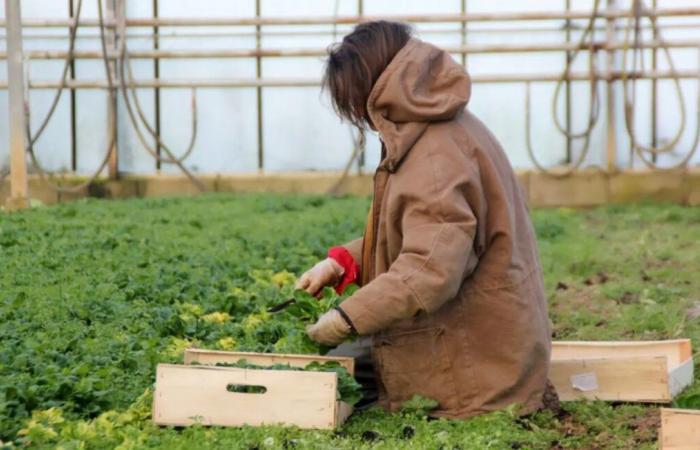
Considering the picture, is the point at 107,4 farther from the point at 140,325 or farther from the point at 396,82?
the point at 396,82

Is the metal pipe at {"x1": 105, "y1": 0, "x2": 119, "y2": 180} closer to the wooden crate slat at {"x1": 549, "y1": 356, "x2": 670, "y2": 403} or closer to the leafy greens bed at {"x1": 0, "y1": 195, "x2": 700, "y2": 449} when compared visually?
the leafy greens bed at {"x1": 0, "y1": 195, "x2": 700, "y2": 449}

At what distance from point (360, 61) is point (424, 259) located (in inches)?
30.3

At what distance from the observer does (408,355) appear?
16.8 ft

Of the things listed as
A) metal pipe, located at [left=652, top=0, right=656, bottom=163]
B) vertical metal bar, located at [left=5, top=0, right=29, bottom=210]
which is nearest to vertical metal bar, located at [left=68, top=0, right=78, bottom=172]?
vertical metal bar, located at [left=5, top=0, right=29, bottom=210]

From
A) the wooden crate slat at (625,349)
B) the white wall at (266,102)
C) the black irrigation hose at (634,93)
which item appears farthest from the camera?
the white wall at (266,102)

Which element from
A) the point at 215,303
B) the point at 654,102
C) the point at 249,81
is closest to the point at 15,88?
the point at 249,81

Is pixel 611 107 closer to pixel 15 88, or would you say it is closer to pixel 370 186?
pixel 370 186

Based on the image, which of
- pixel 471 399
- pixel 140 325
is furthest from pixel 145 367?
pixel 471 399

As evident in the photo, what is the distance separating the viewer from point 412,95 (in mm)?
4996

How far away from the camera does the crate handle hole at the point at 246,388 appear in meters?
5.00

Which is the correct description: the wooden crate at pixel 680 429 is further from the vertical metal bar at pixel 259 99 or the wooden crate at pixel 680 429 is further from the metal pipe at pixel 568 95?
the vertical metal bar at pixel 259 99

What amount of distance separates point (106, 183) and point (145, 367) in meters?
9.03

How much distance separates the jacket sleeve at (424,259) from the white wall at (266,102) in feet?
31.8

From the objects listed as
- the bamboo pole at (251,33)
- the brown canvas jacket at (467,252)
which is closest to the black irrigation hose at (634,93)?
the bamboo pole at (251,33)
